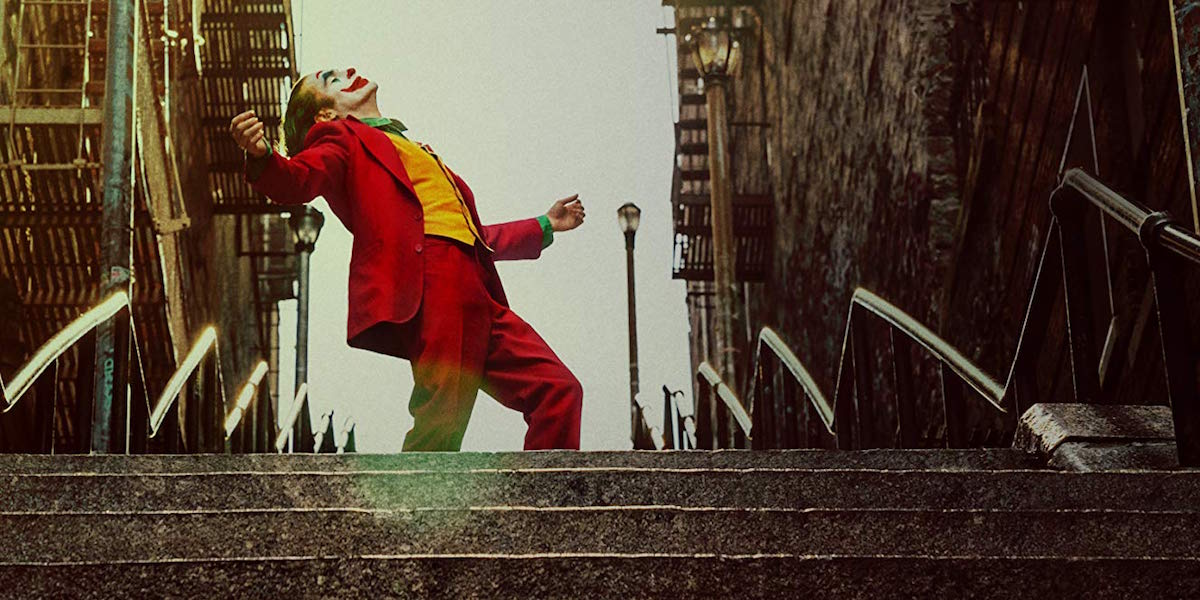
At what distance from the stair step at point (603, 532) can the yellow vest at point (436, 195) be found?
249 cm

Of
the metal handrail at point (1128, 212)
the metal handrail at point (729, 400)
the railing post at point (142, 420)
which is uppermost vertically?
the metal handrail at point (1128, 212)

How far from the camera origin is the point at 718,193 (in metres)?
15.8

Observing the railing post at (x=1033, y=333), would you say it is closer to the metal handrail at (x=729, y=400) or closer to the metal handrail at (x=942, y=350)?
the metal handrail at (x=942, y=350)

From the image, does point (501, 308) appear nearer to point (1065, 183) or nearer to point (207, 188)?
point (1065, 183)

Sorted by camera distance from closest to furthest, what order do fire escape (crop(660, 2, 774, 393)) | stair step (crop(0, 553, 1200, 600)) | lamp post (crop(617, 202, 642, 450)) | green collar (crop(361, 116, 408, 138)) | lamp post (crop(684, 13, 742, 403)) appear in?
stair step (crop(0, 553, 1200, 600)), green collar (crop(361, 116, 408, 138)), lamp post (crop(684, 13, 742, 403)), fire escape (crop(660, 2, 774, 393)), lamp post (crop(617, 202, 642, 450))

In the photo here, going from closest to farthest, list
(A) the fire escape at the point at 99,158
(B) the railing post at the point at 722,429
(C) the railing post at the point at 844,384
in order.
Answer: (C) the railing post at the point at 844,384, (B) the railing post at the point at 722,429, (A) the fire escape at the point at 99,158

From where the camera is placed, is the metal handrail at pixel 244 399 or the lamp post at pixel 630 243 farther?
the lamp post at pixel 630 243

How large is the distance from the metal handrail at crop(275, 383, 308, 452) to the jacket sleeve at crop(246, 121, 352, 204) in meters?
4.14

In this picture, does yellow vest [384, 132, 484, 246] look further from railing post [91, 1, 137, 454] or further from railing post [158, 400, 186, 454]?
railing post [158, 400, 186, 454]

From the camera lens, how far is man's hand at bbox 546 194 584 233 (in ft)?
22.1

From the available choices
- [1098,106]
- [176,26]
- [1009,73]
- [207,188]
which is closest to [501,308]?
[1098,106]

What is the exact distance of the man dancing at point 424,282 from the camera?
579cm

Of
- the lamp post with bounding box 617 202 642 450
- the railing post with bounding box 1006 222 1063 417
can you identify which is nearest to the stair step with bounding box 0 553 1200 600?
the railing post with bounding box 1006 222 1063 417

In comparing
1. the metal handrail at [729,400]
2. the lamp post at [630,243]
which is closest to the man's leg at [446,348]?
the metal handrail at [729,400]
